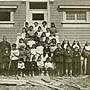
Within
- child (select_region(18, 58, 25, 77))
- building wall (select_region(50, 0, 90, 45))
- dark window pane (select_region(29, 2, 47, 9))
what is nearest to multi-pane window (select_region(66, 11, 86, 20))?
building wall (select_region(50, 0, 90, 45))

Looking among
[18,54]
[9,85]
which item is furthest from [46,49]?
[9,85]

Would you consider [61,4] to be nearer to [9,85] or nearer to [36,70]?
[36,70]

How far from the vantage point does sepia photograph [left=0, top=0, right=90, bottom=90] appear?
40.8ft

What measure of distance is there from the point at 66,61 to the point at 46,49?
1.08m

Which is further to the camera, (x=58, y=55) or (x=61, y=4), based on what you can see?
(x=61, y=4)

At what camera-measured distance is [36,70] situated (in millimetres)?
13047

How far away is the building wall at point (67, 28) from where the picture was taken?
52.0 feet

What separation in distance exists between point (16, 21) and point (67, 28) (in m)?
2.78

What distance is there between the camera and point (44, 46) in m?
13.5

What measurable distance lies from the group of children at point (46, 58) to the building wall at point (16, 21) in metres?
2.36

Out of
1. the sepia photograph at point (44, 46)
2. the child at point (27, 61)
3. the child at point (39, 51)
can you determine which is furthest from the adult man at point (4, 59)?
the child at point (39, 51)

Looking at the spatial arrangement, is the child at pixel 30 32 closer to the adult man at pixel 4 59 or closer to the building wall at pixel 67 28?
the adult man at pixel 4 59

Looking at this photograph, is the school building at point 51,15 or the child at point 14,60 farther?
the school building at point 51,15

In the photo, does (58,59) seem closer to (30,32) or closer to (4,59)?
(30,32)
